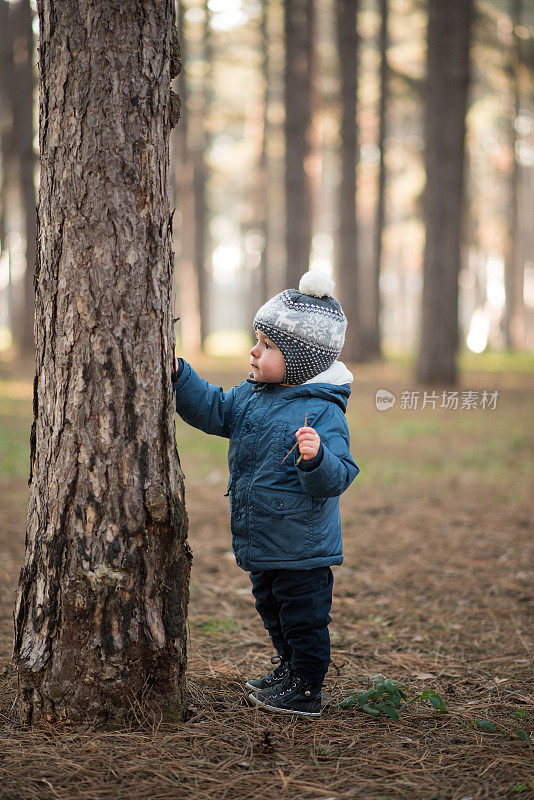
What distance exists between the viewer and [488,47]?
17.7 meters

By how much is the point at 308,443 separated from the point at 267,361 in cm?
51

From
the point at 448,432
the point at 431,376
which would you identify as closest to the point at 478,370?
the point at 431,376

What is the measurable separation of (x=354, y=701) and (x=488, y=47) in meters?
18.3

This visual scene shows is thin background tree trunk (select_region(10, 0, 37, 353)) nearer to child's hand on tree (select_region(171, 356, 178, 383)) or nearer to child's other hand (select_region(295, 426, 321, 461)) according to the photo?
child's hand on tree (select_region(171, 356, 178, 383))

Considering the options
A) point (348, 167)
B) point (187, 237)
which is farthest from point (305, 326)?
point (187, 237)

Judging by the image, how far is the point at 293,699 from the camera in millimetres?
3049

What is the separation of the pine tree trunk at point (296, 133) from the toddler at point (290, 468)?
1226cm

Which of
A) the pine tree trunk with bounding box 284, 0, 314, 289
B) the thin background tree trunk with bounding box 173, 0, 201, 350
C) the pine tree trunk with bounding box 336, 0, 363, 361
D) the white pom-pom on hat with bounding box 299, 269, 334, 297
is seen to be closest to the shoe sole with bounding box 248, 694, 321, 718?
the white pom-pom on hat with bounding box 299, 269, 334, 297

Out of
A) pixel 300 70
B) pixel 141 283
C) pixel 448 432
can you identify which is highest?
pixel 300 70

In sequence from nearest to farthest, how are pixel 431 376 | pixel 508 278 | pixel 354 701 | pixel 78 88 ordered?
1. pixel 78 88
2. pixel 354 701
3. pixel 431 376
4. pixel 508 278

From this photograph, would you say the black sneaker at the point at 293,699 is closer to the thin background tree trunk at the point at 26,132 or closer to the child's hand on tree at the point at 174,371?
the child's hand on tree at the point at 174,371

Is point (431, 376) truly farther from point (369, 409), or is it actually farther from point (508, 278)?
point (508, 278)

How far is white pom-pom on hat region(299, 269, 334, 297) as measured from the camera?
10.3 ft

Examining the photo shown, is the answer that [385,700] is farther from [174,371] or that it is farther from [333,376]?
[174,371]
